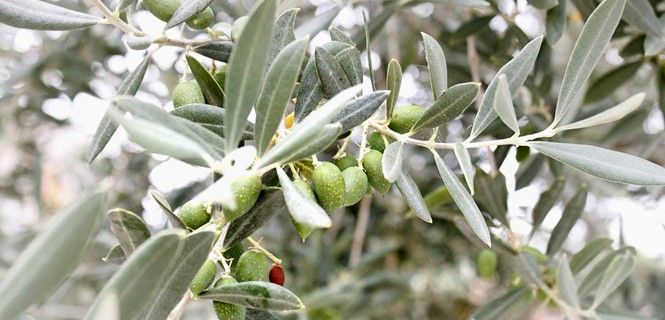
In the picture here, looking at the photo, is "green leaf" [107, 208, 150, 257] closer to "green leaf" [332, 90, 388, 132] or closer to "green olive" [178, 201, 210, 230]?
"green olive" [178, 201, 210, 230]

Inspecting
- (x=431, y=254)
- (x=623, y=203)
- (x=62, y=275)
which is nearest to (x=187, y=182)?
(x=431, y=254)

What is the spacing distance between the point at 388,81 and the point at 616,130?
846mm

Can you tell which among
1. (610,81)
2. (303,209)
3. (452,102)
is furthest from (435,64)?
(610,81)

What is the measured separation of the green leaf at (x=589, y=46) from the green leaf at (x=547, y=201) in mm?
428

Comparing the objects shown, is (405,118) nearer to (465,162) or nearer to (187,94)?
(465,162)

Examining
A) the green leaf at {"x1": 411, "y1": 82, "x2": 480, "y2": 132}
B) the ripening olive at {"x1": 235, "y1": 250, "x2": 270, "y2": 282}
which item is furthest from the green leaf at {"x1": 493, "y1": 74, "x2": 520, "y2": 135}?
the ripening olive at {"x1": 235, "y1": 250, "x2": 270, "y2": 282}

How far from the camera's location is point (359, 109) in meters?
0.64

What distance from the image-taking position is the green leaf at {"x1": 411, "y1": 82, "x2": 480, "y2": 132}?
0.71 metres

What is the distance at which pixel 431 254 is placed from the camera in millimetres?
2328

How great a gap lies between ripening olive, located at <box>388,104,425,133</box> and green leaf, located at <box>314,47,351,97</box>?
0.27 feet

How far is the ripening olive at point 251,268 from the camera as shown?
0.68 metres

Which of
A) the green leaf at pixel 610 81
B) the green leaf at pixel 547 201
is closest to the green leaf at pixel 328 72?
the green leaf at pixel 547 201

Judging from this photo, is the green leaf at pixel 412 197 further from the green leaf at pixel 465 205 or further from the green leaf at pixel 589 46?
the green leaf at pixel 589 46

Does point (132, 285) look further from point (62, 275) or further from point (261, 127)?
point (261, 127)
